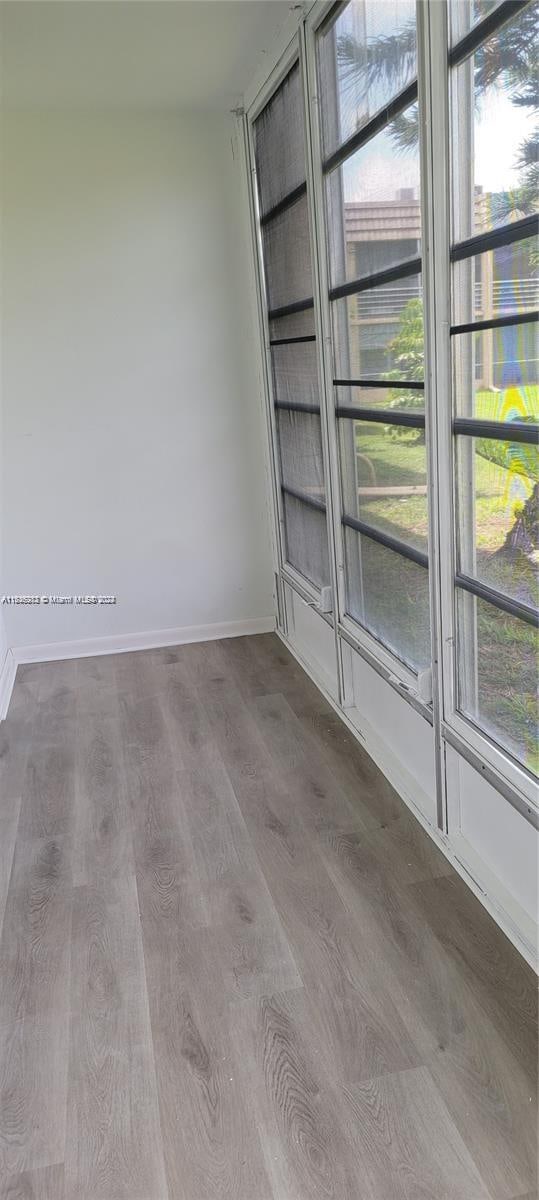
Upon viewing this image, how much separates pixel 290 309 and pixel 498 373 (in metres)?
1.89

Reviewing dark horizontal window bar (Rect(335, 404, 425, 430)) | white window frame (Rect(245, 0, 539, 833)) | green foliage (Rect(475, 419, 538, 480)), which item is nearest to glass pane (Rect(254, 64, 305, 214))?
white window frame (Rect(245, 0, 539, 833))

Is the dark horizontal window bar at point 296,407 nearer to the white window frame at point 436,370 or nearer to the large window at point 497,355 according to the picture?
the white window frame at point 436,370

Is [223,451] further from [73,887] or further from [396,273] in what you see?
[73,887]

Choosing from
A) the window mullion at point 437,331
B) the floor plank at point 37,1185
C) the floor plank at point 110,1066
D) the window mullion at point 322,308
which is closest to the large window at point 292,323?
the window mullion at point 322,308

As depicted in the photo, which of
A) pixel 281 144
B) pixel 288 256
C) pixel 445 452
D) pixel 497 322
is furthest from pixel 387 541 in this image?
pixel 281 144

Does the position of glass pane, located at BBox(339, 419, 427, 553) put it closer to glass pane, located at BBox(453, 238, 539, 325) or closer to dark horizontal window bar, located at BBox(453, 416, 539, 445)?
dark horizontal window bar, located at BBox(453, 416, 539, 445)

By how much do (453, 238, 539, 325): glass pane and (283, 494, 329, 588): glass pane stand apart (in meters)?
1.53

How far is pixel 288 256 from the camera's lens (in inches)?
138

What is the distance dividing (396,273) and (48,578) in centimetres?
256

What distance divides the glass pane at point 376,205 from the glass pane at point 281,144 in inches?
16.3

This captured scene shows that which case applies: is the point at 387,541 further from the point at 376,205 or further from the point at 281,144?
the point at 281,144

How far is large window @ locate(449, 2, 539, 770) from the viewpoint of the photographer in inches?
66.7

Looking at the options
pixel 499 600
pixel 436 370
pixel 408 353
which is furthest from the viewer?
pixel 408 353

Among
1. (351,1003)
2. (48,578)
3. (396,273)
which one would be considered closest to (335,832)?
(351,1003)
